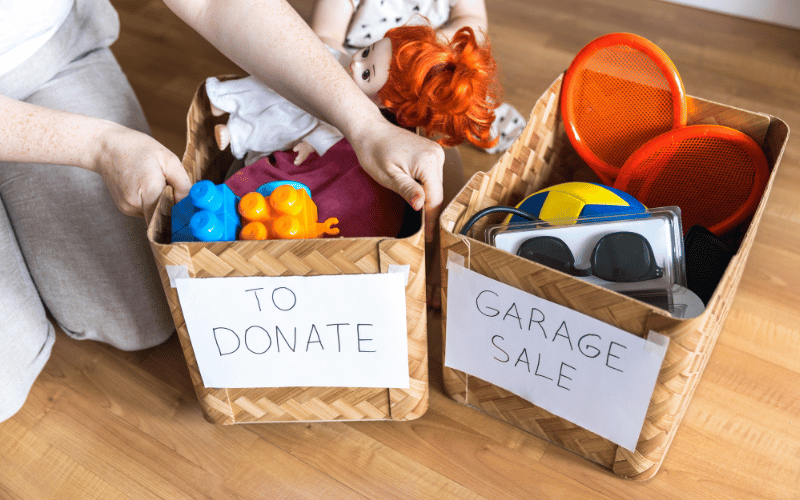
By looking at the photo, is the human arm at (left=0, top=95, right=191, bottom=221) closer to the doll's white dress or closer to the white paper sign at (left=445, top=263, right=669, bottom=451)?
the white paper sign at (left=445, top=263, right=669, bottom=451)

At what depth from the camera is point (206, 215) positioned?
0.63 meters

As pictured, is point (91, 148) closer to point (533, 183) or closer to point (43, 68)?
point (43, 68)

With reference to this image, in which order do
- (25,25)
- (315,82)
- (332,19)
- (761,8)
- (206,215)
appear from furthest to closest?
1. (761,8)
2. (332,19)
3. (25,25)
4. (315,82)
5. (206,215)

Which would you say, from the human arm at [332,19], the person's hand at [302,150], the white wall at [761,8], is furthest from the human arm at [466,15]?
the white wall at [761,8]

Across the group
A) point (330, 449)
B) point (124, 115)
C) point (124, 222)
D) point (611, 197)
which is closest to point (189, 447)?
point (330, 449)

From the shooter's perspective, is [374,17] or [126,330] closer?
[126,330]

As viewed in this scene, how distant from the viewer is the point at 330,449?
2.66 feet

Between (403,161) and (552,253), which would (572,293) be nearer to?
(552,253)

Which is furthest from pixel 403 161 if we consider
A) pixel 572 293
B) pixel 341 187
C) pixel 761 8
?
pixel 761 8

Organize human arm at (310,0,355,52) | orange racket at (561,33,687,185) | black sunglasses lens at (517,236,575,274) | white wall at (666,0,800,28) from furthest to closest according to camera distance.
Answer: white wall at (666,0,800,28)
human arm at (310,0,355,52)
orange racket at (561,33,687,185)
black sunglasses lens at (517,236,575,274)

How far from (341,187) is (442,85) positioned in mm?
→ 181

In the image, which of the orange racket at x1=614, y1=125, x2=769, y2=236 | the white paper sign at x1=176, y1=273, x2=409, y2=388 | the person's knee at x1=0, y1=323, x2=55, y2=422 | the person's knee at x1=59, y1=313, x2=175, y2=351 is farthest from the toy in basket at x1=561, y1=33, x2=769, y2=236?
the person's knee at x1=0, y1=323, x2=55, y2=422

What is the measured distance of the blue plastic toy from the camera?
24.8 inches

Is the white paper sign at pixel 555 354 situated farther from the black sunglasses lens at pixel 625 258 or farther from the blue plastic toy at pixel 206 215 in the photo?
the blue plastic toy at pixel 206 215
